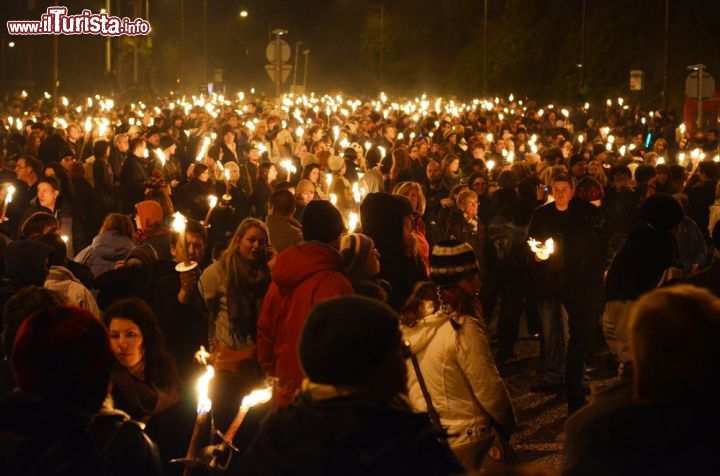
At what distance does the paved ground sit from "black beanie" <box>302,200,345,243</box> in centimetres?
215

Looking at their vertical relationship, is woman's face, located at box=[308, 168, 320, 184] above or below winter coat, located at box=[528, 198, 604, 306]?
above

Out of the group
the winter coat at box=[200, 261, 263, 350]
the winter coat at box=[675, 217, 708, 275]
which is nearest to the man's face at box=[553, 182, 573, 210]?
the winter coat at box=[675, 217, 708, 275]

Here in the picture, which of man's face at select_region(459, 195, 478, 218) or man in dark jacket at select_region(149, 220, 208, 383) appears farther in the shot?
man's face at select_region(459, 195, 478, 218)

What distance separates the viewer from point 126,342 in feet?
18.8

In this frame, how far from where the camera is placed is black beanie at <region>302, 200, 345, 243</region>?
21.2 feet

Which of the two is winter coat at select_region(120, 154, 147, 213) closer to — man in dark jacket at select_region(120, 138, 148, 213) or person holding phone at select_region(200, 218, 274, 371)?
man in dark jacket at select_region(120, 138, 148, 213)

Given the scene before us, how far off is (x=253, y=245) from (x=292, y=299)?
1181 mm

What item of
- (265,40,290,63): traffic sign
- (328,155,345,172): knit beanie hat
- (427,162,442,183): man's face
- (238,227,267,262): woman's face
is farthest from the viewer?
(265,40,290,63): traffic sign

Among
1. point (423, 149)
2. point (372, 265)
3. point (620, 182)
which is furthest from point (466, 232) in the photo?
point (423, 149)

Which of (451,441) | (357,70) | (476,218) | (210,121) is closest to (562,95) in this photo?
(210,121)

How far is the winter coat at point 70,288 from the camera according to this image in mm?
7090

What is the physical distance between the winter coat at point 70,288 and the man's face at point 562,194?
381cm

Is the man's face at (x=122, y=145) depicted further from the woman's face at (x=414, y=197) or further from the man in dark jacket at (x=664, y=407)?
the man in dark jacket at (x=664, y=407)

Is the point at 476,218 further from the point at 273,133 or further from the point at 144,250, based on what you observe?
the point at 273,133
